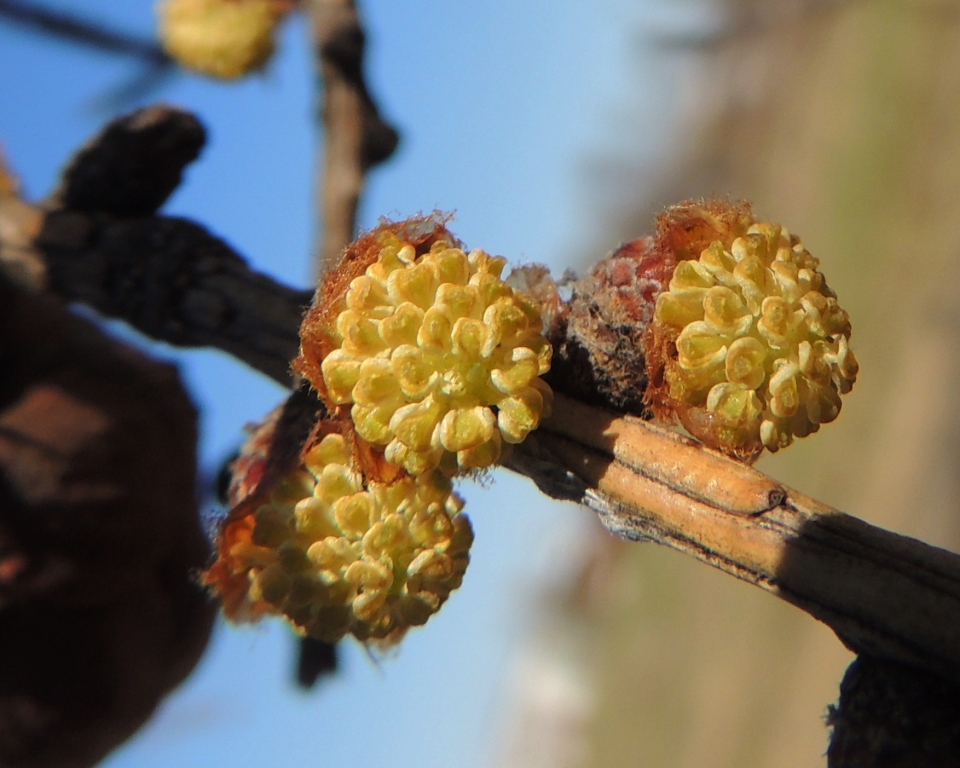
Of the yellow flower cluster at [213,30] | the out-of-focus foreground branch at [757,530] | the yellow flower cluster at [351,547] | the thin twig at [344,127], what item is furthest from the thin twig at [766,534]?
the yellow flower cluster at [213,30]

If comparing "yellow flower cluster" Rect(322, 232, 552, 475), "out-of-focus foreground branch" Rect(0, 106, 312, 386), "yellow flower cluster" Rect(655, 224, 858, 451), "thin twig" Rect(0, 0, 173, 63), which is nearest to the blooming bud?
"yellow flower cluster" Rect(322, 232, 552, 475)

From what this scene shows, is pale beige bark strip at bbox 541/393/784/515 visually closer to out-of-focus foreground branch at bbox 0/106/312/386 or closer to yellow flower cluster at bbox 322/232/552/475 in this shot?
yellow flower cluster at bbox 322/232/552/475

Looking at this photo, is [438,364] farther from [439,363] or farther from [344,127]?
[344,127]

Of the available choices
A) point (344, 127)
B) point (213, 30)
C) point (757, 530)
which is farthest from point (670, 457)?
point (213, 30)

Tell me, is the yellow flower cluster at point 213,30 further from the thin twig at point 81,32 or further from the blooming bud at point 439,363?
the blooming bud at point 439,363

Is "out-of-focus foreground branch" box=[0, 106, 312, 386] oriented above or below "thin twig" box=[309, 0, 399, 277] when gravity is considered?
below
